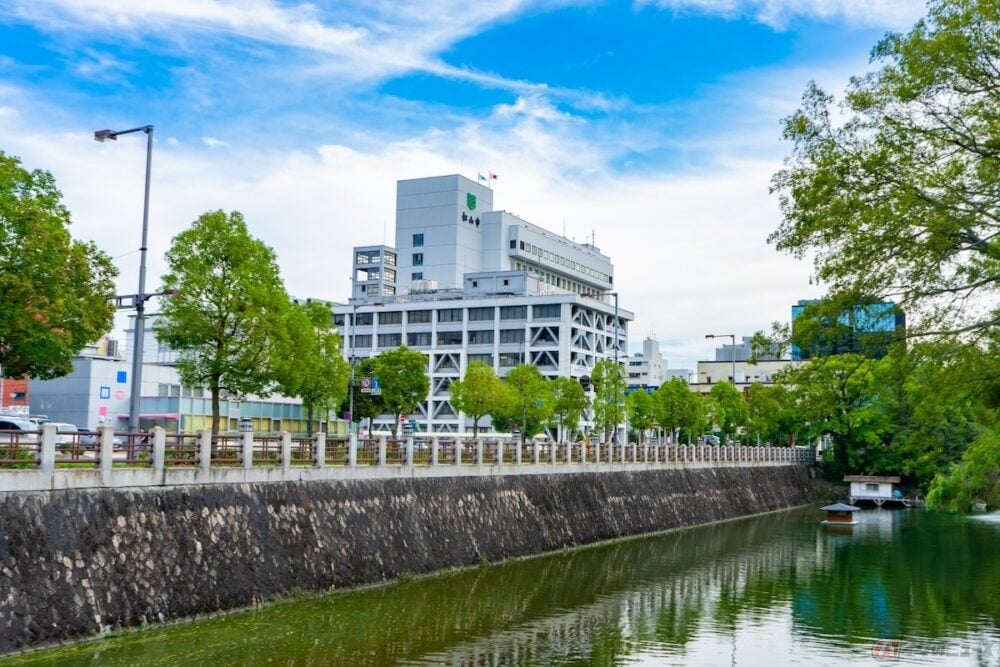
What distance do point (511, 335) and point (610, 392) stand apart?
133ft

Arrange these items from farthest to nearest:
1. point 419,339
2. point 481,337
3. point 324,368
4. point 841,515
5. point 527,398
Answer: point 419,339 < point 481,337 < point 527,398 < point 841,515 < point 324,368

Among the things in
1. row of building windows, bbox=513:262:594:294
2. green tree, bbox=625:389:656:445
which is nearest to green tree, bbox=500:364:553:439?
green tree, bbox=625:389:656:445

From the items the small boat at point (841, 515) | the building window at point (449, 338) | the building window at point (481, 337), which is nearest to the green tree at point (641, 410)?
the small boat at point (841, 515)

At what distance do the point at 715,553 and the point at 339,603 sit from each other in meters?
24.1

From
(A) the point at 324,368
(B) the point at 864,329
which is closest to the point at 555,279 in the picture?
(A) the point at 324,368

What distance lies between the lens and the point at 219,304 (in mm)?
38062

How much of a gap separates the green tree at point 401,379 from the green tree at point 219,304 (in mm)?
41179

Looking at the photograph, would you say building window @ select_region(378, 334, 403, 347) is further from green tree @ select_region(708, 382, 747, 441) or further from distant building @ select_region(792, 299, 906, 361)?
distant building @ select_region(792, 299, 906, 361)

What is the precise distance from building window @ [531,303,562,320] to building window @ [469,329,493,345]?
251 inches

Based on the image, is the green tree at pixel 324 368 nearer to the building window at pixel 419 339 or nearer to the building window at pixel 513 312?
the building window at pixel 513 312

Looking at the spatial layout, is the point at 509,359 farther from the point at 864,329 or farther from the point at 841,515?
the point at 864,329

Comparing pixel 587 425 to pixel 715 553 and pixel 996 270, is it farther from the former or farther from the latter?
pixel 996 270

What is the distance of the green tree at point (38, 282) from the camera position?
29375 mm

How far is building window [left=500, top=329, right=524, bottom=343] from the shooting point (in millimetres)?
120500
